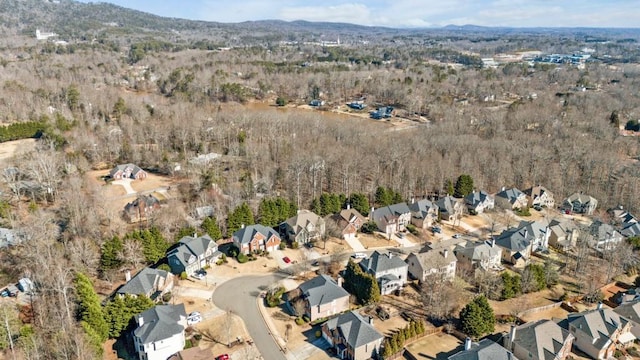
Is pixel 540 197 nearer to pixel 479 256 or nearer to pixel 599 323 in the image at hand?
pixel 479 256

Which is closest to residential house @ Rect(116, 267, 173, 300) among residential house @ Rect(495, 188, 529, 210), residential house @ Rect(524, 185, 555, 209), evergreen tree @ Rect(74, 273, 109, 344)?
evergreen tree @ Rect(74, 273, 109, 344)

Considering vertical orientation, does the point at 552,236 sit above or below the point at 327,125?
below

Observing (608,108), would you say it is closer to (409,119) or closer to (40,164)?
(409,119)

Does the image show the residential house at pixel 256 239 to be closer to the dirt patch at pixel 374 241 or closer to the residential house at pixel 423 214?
the dirt patch at pixel 374 241

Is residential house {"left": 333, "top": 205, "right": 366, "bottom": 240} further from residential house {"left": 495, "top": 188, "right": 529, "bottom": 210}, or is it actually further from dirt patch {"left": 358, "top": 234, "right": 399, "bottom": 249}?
residential house {"left": 495, "top": 188, "right": 529, "bottom": 210}

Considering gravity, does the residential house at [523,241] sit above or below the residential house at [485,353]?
below

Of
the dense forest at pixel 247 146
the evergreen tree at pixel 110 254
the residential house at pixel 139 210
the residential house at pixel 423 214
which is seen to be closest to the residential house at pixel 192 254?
the dense forest at pixel 247 146

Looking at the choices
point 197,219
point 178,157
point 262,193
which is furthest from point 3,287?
point 178,157
